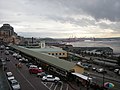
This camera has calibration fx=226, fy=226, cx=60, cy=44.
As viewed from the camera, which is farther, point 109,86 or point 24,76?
point 24,76

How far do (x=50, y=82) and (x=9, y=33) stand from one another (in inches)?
2705

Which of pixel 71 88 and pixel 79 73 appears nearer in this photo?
pixel 71 88

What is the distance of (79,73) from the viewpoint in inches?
601

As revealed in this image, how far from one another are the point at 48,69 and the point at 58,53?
11.4m

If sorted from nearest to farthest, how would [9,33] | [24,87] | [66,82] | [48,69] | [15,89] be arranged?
[15,89]
[24,87]
[66,82]
[48,69]
[9,33]

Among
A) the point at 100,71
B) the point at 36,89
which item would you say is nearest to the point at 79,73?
the point at 36,89

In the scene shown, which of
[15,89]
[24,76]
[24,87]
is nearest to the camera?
[15,89]

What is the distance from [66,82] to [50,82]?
105cm

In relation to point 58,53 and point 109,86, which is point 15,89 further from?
point 58,53

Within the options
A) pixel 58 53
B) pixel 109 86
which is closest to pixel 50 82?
pixel 109 86

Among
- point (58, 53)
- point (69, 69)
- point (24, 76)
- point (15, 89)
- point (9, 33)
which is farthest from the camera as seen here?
point (9, 33)

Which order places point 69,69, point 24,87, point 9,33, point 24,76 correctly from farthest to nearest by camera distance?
point 9,33 < point 24,76 < point 69,69 < point 24,87

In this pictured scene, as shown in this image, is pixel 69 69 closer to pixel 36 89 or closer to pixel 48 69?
pixel 36 89

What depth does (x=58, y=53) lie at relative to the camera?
31.4 metres
